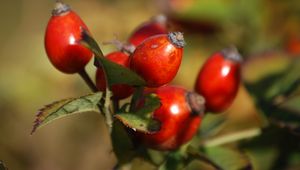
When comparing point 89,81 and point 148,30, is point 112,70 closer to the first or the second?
point 89,81

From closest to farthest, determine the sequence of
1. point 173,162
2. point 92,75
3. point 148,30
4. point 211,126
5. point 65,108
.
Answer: point 65,108
point 173,162
point 148,30
point 211,126
point 92,75

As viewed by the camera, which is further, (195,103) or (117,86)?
(195,103)

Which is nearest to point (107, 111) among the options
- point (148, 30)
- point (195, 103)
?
point (195, 103)

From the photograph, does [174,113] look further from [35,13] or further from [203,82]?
[35,13]

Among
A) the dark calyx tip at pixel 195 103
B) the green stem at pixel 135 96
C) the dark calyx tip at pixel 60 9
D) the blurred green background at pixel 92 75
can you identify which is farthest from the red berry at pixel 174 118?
the blurred green background at pixel 92 75

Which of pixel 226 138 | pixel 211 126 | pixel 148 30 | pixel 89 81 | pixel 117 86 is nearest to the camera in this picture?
pixel 117 86

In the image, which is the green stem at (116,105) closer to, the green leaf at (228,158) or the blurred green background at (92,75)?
the green leaf at (228,158)

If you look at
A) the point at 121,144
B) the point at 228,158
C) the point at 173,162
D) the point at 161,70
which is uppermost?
the point at 161,70
